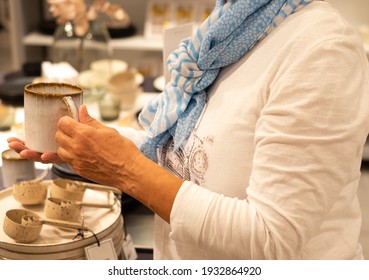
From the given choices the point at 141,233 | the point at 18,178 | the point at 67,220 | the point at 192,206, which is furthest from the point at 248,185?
the point at 18,178

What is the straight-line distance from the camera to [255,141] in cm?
87

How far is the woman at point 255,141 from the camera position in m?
0.82

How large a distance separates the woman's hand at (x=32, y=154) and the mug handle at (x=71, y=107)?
11 cm

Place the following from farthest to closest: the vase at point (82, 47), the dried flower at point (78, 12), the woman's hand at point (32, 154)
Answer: the vase at point (82, 47), the dried flower at point (78, 12), the woman's hand at point (32, 154)

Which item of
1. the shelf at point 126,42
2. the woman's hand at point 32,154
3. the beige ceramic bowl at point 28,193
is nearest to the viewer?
the woman's hand at point 32,154

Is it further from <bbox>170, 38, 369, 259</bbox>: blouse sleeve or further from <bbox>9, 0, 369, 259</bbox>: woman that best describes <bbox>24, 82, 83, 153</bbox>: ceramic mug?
<bbox>170, 38, 369, 259</bbox>: blouse sleeve

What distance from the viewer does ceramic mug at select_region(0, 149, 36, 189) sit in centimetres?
150

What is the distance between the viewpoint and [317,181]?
2.70 feet

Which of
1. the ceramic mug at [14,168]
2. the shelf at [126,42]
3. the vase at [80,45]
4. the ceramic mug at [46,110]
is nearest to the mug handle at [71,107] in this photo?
the ceramic mug at [46,110]

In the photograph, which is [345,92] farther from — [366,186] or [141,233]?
[366,186]

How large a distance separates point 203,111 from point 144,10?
3.44m

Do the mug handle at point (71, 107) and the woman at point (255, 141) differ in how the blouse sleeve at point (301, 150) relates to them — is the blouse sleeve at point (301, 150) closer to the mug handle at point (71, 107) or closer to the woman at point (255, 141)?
the woman at point (255, 141)

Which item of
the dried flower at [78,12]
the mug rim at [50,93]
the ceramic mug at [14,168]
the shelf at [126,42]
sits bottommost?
the shelf at [126,42]

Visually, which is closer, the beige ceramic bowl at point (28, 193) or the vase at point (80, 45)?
the beige ceramic bowl at point (28, 193)
